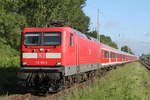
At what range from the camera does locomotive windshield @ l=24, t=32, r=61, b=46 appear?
618 inches

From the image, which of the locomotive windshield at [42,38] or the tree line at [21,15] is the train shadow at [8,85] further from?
the tree line at [21,15]

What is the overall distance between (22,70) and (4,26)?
2647 centimetres

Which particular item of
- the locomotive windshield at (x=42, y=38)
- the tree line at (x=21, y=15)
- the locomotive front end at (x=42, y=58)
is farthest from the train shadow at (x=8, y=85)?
the tree line at (x=21, y=15)

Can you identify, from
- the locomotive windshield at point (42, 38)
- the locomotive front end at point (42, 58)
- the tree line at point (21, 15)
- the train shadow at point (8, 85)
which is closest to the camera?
the locomotive front end at point (42, 58)

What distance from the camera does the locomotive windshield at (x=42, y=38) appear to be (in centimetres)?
1570

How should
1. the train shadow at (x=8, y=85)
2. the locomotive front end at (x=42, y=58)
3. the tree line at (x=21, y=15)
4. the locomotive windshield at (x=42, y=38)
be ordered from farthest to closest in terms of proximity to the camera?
1. the tree line at (x=21, y=15)
2. the train shadow at (x=8, y=85)
3. the locomotive windshield at (x=42, y=38)
4. the locomotive front end at (x=42, y=58)

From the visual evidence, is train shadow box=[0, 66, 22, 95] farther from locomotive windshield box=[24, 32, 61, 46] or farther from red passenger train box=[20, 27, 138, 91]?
locomotive windshield box=[24, 32, 61, 46]

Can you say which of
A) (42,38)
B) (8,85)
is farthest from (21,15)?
(42,38)

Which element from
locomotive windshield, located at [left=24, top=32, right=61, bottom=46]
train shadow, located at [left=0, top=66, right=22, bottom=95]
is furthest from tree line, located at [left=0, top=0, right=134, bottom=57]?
locomotive windshield, located at [left=24, top=32, right=61, bottom=46]

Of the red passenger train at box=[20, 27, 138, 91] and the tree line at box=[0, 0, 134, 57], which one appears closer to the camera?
the red passenger train at box=[20, 27, 138, 91]

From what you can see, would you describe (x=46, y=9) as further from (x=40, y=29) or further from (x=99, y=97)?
(x=99, y=97)

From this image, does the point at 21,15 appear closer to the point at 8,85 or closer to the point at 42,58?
the point at 8,85

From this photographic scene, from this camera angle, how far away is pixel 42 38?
1583 cm

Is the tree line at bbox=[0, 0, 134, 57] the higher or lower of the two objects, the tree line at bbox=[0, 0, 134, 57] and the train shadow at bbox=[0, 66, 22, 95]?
the higher
